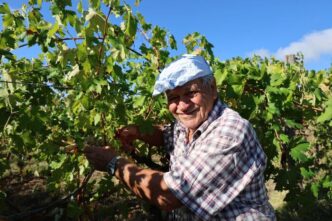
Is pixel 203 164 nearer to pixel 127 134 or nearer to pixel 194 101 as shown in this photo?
pixel 194 101

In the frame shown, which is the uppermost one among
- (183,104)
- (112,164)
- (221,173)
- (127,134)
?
(183,104)

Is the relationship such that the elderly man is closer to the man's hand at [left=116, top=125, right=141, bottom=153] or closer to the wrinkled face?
the wrinkled face

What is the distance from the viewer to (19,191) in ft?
23.8

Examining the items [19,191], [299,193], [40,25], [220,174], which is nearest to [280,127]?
[299,193]

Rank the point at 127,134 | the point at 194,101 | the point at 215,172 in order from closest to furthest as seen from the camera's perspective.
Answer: the point at 215,172, the point at 194,101, the point at 127,134

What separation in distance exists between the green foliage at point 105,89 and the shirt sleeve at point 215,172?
77 cm

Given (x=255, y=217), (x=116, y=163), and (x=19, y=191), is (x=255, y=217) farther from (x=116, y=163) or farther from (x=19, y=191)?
(x=19, y=191)

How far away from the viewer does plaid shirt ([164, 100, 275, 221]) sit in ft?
7.58

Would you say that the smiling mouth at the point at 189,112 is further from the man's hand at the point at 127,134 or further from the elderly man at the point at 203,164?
the man's hand at the point at 127,134

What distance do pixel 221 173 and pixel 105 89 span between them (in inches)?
43.6

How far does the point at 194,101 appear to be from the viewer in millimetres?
2613

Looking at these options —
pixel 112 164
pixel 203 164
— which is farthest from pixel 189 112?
pixel 112 164

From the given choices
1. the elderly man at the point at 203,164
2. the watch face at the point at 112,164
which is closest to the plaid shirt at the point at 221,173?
the elderly man at the point at 203,164

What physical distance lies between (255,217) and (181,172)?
529mm
